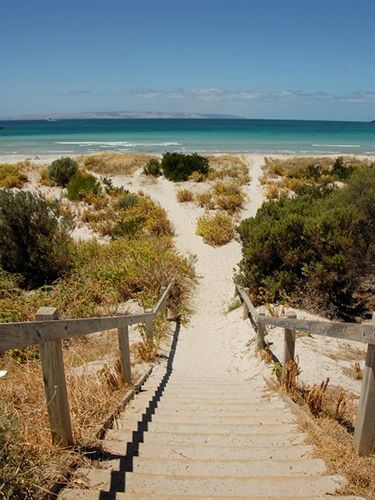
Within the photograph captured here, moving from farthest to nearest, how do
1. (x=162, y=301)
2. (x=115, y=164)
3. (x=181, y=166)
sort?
(x=115, y=164)
(x=181, y=166)
(x=162, y=301)

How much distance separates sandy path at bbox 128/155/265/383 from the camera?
27.2 feet

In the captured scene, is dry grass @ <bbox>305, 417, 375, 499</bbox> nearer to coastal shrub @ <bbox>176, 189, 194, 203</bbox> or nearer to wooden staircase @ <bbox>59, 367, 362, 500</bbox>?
wooden staircase @ <bbox>59, 367, 362, 500</bbox>

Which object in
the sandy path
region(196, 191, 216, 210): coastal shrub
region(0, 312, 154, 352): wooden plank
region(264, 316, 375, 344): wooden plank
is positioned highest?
region(0, 312, 154, 352): wooden plank

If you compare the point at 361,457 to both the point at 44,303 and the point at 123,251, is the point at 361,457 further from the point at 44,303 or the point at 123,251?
the point at 123,251

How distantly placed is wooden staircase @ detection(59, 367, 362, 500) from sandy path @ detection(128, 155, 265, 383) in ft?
8.64

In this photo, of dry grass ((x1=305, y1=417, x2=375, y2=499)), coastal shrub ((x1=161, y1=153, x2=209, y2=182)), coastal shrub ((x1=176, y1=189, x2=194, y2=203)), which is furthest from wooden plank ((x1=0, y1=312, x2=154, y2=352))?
coastal shrub ((x1=161, y1=153, x2=209, y2=182))

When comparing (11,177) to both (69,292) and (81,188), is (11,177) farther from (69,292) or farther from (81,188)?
(69,292)

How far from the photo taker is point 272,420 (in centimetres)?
470

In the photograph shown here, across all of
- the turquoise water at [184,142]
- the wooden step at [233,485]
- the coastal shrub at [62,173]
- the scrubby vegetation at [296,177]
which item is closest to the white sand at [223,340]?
the wooden step at [233,485]

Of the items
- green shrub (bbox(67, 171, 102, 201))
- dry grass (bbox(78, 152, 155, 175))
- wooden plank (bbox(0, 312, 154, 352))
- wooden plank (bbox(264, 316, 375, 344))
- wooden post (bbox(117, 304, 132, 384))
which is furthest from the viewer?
dry grass (bbox(78, 152, 155, 175))

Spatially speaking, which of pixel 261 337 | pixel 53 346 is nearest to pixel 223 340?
pixel 261 337

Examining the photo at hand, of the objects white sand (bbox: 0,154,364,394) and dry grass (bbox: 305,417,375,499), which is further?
white sand (bbox: 0,154,364,394)

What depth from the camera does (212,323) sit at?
10.8 meters

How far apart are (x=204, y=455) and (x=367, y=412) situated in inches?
52.7
